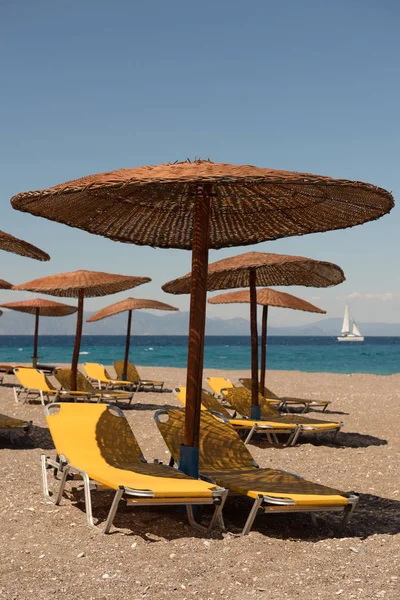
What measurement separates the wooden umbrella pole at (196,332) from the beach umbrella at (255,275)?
274cm

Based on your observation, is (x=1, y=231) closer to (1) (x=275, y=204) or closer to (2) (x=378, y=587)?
(1) (x=275, y=204)

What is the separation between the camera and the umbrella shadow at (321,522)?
4680 millimetres

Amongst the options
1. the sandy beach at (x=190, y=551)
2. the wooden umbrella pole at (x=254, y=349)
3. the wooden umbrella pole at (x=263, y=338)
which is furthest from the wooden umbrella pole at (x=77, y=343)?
the sandy beach at (x=190, y=551)

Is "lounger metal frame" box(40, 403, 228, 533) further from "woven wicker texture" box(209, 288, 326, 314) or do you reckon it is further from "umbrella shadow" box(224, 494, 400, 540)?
"woven wicker texture" box(209, 288, 326, 314)

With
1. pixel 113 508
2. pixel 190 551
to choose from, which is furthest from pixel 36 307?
pixel 190 551

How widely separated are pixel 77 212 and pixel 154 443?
3.94 m

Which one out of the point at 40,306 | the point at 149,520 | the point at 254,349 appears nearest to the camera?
the point at 149,520

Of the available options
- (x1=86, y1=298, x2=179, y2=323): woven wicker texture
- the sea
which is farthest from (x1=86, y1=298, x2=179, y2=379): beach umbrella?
the sea

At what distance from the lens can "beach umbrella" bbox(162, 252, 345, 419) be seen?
26.7 ft

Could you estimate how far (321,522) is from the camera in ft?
16.5

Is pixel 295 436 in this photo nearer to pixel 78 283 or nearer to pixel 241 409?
pixel 241 409

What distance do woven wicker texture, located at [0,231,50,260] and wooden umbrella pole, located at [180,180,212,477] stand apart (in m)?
2.98

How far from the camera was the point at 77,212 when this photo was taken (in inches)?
213

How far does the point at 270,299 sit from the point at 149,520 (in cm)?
770
